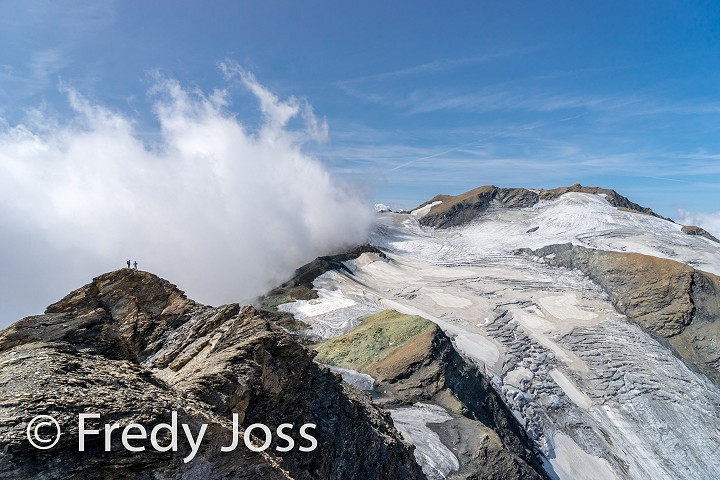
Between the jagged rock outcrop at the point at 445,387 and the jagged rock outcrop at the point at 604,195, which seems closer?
the jagged rock outcrop at the point at 445,387

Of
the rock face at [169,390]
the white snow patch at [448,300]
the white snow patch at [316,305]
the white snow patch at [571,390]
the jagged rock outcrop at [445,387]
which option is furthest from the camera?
the white snow patch at [448,300]

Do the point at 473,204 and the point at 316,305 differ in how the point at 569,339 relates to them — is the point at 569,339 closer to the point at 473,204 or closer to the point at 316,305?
the point at 316,305

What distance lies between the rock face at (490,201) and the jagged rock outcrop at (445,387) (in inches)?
2430

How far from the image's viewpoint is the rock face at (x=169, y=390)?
17.3 ft

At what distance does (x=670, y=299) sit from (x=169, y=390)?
51.9 m

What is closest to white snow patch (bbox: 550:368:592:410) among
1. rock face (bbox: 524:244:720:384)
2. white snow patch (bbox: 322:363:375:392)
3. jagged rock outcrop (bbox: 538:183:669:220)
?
rock face (bbox: 524:244:720:384)

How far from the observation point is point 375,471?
10414mm

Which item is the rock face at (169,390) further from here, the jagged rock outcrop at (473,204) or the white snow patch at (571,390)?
the jagged rock outcrop at (473,204)

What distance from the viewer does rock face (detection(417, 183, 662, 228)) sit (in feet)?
301

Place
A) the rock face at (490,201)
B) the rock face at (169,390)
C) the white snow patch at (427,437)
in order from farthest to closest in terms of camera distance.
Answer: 1. the rock face at (490,201)
2. the white snow patch at (427,437)
3. the rock face at (169,390)

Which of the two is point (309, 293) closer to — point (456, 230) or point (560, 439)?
point (560, 439)

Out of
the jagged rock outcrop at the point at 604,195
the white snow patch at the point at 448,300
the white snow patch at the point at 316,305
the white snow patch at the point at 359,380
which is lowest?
the white snow patch at the point at 359,380

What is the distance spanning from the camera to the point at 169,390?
22.5 ft

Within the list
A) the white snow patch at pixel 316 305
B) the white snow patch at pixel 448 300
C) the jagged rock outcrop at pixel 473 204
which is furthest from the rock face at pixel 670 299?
the jagged rock outcrop at pixel 473 204
